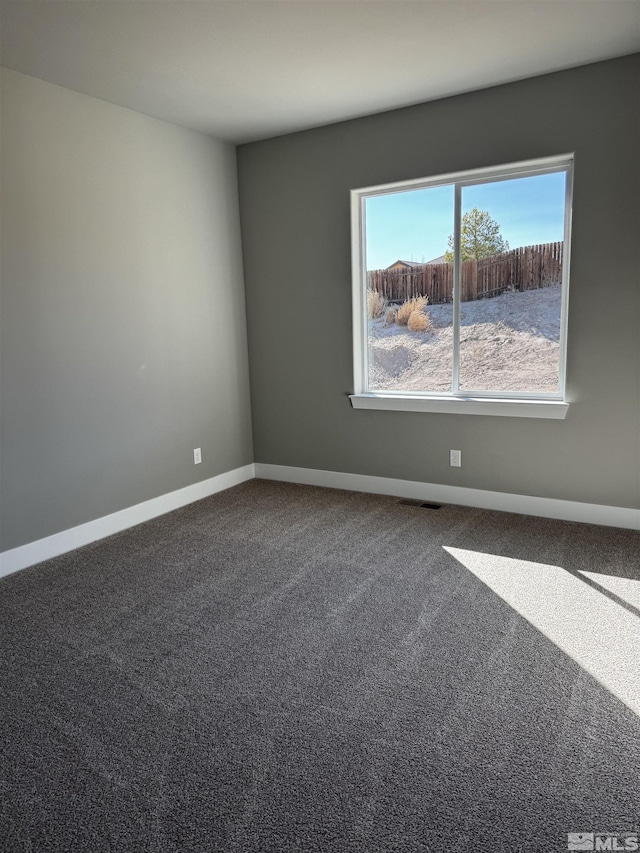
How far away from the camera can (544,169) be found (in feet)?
11.7

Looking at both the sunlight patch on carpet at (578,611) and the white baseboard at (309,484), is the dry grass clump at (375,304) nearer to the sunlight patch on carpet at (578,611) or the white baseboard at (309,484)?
the white baseboard at (309,484)

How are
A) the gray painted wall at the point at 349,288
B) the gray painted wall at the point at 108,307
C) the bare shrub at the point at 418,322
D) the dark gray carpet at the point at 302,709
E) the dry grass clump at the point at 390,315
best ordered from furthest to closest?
1. the dry grass clump at the point at 390,315
2. the bare shrub at the point at 418,322
3. the gray painted wall at the point at 349,288
4. the gray painted wall at the point at 108,307
5. the dark gray carpet at the point at 302,709

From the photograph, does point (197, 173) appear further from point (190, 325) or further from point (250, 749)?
point (250, 749)

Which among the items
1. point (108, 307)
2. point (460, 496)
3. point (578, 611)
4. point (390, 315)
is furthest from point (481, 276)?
point (108, 307)

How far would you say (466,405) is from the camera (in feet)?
12.9

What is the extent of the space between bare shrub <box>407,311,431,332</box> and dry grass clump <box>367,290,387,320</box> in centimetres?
23

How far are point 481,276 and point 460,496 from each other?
1.49 meters

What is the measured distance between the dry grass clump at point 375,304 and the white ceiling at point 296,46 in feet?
4.04

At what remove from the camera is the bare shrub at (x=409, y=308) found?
13.6 feet

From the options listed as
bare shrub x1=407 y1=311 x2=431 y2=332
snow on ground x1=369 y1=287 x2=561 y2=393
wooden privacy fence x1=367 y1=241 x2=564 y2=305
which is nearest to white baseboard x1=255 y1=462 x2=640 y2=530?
snow on ground x1=369 y1=287 x2=561 y2=393

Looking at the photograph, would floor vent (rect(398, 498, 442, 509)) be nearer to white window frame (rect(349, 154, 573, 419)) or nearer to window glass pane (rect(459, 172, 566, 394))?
white window frame (rect(349, 154, 573, 419))

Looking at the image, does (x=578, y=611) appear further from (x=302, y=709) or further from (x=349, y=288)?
(x=349, y=288)

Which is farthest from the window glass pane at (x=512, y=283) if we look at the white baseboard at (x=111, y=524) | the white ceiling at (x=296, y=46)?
the white baseboard at (x=111, y=524)

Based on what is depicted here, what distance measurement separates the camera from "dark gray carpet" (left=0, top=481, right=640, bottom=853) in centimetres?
156
